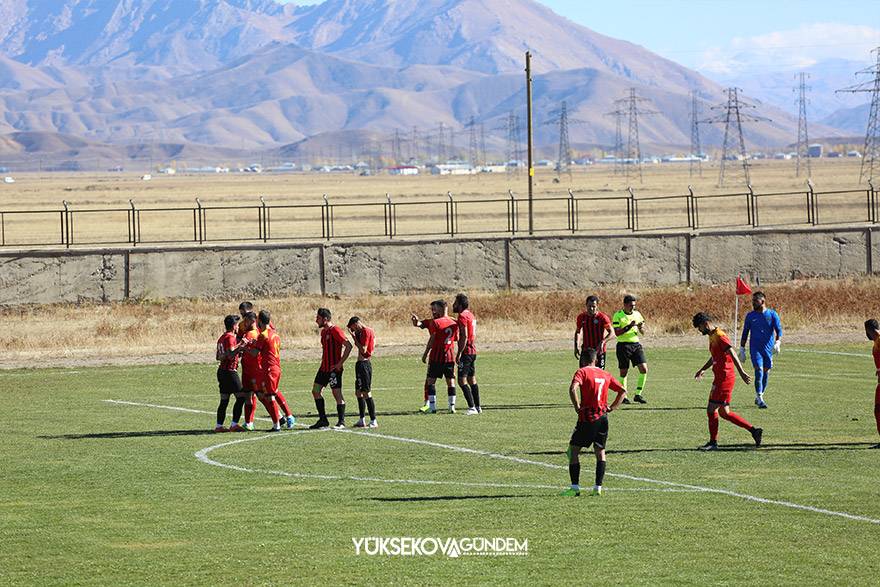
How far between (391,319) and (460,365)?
17330 millimetres

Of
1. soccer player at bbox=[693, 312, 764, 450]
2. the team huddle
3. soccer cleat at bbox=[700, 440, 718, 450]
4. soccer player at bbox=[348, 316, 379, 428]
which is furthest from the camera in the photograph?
soccer player at bbox=[348, 316, 379, 428]

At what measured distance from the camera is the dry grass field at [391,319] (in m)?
35.8

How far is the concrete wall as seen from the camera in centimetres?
4450

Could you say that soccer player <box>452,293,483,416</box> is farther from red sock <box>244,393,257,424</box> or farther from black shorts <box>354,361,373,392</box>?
red sock <box>244,393,257,424</box>

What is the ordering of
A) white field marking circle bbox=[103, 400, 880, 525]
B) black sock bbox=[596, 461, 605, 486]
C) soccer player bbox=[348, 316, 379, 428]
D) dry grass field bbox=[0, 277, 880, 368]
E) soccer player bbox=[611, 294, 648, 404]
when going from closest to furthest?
white field marking circle bbox=[103, 400, 880, 525], black sock bbox=[596, 461, 605, 486], soccer player bbox=[348, 316, 379, 428], soccer player bbox=[611, 294, 648, 404], dry grass field bbox=[0, 277, 880, 368]

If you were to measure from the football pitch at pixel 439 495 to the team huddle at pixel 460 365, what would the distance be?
0.44m

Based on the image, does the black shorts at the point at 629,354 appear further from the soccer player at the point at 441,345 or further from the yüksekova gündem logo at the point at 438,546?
the yüksekova gündem logo at the point at 438,546

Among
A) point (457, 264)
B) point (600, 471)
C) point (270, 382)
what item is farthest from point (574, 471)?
point (457, 264)

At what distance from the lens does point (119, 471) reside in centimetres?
1823

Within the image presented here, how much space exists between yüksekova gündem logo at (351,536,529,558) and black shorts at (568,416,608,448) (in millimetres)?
1925

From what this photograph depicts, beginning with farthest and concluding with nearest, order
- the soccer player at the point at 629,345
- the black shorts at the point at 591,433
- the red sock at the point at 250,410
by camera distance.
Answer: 1. the soccer player at the point at 629,345
2. the red sock at the point at 250,410
3. the black shorts at the point at 591,433

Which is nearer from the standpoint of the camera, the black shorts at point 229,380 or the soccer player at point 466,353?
the black shorts at point 229,380

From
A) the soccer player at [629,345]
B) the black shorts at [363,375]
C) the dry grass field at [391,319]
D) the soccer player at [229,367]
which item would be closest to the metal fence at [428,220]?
the dry grass field at [391,319]

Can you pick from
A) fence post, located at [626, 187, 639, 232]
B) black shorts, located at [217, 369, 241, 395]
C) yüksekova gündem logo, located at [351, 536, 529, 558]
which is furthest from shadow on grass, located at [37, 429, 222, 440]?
fence post, located at [626, 187, 639, 232]
